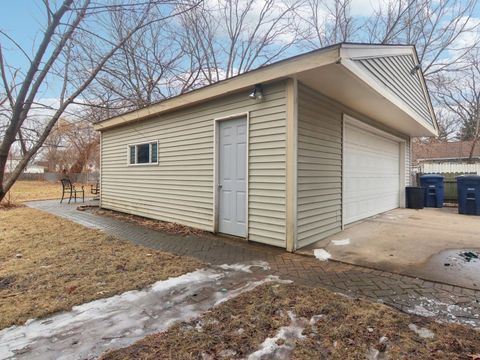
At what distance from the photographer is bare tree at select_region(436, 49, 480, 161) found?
15.9 metres

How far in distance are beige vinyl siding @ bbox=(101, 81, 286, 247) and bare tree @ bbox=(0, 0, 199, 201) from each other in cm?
242

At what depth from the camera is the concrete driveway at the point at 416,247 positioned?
12.0 ft

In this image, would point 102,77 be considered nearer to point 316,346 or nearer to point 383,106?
point 316,346

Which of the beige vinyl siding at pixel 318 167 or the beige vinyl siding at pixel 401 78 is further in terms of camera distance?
the beige vinyl siding at pixel 401 78

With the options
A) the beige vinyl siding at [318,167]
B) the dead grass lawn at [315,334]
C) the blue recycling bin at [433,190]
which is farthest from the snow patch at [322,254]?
the blue recycling bin at [433,190]

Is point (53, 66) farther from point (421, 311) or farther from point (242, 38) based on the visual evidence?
point (242, 38)

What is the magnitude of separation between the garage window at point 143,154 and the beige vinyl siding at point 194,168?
152 mm

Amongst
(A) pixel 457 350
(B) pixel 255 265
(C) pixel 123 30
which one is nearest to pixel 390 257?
(B) pixel 255 265

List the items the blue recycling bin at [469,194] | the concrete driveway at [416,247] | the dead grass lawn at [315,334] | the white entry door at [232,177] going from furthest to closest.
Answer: the blue recycling bin at [469,194] → the white entry door at [232,177] → the concrete driveway at [416,247] → the dead grass lawn at [315,334]

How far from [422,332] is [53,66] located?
3.93 metres

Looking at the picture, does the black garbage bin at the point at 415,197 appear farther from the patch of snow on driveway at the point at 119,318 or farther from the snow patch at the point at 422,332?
the snow patch at the point at 422,332

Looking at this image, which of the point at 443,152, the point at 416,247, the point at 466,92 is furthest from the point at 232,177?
the point at 443,152

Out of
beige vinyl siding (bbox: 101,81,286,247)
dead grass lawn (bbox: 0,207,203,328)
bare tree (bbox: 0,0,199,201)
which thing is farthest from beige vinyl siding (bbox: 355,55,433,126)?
dead grass lawn (bbox: 0,207,203,328)

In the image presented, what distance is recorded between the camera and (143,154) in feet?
26.7
